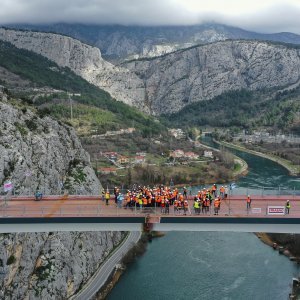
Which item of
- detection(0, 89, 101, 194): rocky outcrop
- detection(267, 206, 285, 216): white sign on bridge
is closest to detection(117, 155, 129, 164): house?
detection(0, 89, 101, 194): rocky outcrop

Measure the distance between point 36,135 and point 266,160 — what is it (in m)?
92.4

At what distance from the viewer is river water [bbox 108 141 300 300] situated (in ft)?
170

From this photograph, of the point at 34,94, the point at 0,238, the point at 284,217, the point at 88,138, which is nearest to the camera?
the point at 284,217

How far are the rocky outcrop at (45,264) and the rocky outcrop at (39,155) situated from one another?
616 centimetres

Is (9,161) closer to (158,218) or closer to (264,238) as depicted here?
(158,218)

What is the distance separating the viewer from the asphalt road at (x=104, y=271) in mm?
52812

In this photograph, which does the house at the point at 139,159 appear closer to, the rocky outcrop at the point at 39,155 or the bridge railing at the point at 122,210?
the rocky outcrop at the point at 39,155

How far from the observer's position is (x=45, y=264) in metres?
50.8

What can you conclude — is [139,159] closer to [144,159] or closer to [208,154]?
[144,159]

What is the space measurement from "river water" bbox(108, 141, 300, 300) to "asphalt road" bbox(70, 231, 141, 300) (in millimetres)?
2151

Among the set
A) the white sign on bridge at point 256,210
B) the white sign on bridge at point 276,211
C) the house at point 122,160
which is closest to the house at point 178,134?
the house at point 122,160

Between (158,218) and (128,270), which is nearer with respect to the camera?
(158,218)

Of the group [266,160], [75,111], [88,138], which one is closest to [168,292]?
[88,138]

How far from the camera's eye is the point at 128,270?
5888 cm
